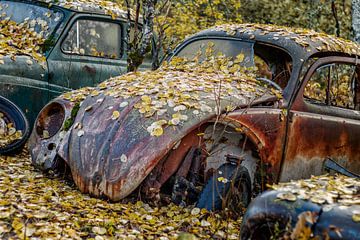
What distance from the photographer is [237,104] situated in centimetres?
538

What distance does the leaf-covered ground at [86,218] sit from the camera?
4387mm

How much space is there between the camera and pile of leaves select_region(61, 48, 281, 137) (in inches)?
206

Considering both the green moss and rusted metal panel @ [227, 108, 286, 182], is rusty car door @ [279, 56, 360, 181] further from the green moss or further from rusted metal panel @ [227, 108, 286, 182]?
the green moss

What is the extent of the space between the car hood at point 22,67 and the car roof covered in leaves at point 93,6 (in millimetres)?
1022

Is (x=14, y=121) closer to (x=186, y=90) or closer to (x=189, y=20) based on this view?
(x=186, y=90)

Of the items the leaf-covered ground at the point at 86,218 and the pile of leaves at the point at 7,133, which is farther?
the pile of leaves at the point at 7,133

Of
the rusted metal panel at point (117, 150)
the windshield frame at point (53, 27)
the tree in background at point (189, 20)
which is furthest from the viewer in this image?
the tree in background at point (189, 20)

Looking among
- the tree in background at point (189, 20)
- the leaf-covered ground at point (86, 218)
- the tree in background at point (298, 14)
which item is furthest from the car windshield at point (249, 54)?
the tree in background at point (298, 14)

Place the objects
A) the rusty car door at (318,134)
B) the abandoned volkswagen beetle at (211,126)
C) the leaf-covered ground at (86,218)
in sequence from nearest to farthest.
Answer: the leaf-covered ground at (86,218) < the abandoned volkswagen beetle at (211,126) < the rusty car door at (318,134)

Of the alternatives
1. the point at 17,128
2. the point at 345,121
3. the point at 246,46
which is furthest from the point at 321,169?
the point at 17,128

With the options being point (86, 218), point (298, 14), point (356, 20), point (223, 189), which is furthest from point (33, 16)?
point (298, 14)

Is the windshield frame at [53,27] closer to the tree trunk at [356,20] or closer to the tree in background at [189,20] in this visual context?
the tree trunk at [356,20]

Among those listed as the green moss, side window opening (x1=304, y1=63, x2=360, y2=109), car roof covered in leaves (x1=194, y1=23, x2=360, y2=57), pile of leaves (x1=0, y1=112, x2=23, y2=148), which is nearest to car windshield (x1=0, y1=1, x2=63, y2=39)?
pile of leaves (x1=0, y1=112, x2=23, y2=148)

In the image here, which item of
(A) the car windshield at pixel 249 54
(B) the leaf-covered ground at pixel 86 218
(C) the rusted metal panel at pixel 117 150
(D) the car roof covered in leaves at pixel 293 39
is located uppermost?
(D) the car roof covered in leaves at pixel 293 39
